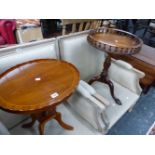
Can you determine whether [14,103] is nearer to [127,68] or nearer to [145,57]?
[127,68]

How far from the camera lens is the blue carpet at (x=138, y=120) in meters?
1.50

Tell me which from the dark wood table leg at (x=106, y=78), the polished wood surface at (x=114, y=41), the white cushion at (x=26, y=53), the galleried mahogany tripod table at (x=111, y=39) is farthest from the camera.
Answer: the dark wood table leg at (x=106, y=78)

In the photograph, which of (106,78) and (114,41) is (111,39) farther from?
(106,78)

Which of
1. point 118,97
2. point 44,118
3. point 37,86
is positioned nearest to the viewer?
point 37,86

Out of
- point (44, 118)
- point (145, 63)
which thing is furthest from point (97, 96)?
point (145, 63)

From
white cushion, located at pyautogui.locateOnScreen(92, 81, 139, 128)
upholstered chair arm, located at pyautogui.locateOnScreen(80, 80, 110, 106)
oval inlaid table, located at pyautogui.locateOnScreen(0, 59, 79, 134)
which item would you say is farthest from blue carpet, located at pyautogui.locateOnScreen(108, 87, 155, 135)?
oval inlaid table, located at pyautogui.locateOnScreen(0, 59, 79, 134)

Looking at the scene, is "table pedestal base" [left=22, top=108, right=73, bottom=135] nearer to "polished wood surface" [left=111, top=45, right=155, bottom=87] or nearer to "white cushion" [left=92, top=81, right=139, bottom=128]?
"white cushion" [left=92, top=81, right=139, bottom=128]

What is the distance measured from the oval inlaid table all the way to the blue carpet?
29.7 inches

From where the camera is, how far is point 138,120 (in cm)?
162

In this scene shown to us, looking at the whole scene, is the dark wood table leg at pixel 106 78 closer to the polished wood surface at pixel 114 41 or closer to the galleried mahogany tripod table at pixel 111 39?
the galleried mahogany tripod table at pixel 111 39

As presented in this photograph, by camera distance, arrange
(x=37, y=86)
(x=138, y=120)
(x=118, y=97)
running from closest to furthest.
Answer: (x=37, y=86) < (x=118, y=97) < (x=138, y=120)

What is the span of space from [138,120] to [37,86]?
4.05ft

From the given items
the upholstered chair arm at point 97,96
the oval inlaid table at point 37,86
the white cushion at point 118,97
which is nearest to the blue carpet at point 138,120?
the white cushion at point 118,97

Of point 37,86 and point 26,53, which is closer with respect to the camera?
point 37,86
